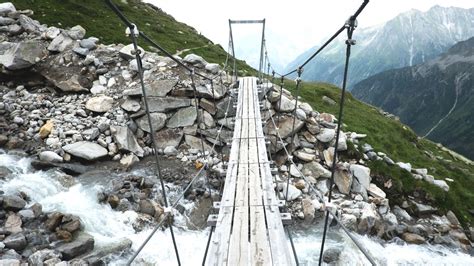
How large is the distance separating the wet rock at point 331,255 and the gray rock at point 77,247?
776cm

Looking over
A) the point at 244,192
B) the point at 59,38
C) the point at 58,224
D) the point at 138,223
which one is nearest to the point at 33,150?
the point at 58,224

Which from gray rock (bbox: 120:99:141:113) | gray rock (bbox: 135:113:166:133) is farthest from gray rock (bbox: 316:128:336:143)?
gray rock (bbox: 120:99:141:113)

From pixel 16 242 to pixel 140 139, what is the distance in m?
7.79

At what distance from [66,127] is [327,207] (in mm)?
13943

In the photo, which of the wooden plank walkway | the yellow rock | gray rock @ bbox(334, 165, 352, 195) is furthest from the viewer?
gray rock @ bbox(334, 165, 352, 195)

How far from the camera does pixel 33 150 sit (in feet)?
45.3

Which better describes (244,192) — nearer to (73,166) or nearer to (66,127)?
(73,166)

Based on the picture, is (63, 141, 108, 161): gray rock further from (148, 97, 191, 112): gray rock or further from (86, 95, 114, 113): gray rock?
(148, 97, 191, 112): gray rock

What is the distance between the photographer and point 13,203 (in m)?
10.2

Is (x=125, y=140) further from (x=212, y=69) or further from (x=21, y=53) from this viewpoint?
(x=21, y=53)

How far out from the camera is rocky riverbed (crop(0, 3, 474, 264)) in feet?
42.0

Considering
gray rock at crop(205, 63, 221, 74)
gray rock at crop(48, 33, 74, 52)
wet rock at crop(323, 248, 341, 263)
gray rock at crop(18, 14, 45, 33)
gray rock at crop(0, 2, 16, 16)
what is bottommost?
wet rock at crop(323, 248, 341, 263)

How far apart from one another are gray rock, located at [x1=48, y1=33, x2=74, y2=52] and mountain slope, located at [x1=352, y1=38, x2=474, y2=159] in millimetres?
128950

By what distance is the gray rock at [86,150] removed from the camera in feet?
45.7
